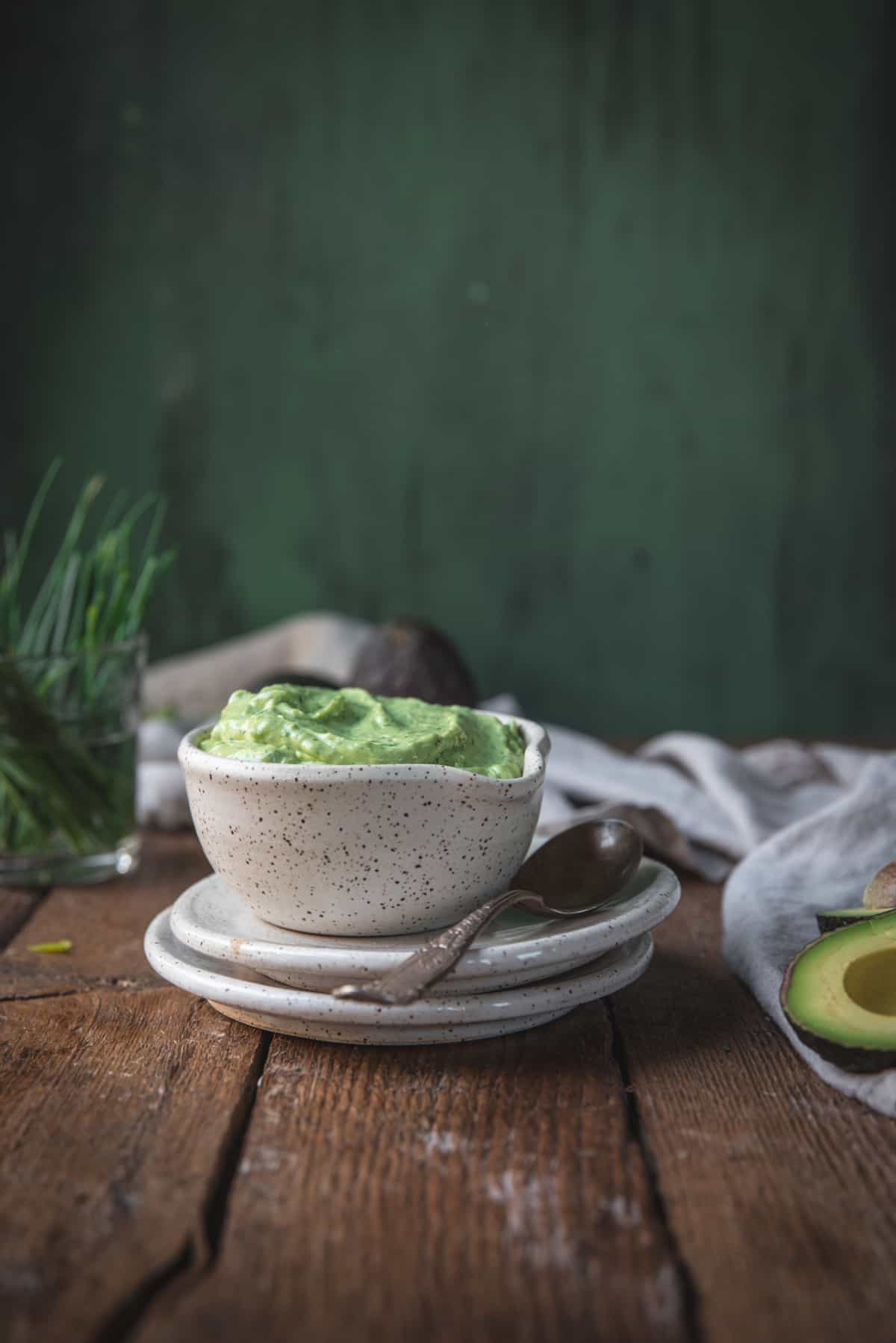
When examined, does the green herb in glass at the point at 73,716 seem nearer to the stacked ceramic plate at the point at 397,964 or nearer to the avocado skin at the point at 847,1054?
the stacked ceramic plate at the point at 397,964

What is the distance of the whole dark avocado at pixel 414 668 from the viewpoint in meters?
1.92

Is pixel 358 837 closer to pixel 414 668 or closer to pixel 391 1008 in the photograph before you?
pixel 391 1008

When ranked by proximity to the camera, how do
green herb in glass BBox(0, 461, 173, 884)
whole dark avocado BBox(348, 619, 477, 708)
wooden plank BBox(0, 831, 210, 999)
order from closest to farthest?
wooden plank BBox(0, 831, 210, 999) < green herb in glass BBox(0, 461, 173, 884) < whole dark avocado BBox(348, 619, 477, 708)

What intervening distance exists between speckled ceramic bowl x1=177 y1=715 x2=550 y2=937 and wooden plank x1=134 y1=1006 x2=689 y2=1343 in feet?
0.33

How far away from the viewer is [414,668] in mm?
1935

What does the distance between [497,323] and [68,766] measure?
8.10 ft

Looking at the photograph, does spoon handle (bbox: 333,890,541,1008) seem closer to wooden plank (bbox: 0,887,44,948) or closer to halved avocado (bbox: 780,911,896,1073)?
halved avocado (bbox: 780,911,896,1073)

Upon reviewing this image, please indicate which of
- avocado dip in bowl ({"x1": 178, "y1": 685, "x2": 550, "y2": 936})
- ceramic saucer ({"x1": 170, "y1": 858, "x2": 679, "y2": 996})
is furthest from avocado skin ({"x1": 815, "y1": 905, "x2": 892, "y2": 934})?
avocado dip in bowl ({"x1": 178, "y1": 685, "x2": 550, "y2": 936})

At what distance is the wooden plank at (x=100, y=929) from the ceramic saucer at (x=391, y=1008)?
0.16 m

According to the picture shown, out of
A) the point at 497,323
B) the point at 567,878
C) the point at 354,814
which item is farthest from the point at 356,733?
the point at 497,323

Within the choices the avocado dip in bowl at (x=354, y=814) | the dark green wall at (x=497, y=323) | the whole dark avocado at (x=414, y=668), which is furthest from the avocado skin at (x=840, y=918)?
the dark green wall at (x=497, y=323)

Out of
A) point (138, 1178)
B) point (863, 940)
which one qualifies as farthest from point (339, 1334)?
point (863, 940)

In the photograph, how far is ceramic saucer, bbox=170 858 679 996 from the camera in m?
0.83

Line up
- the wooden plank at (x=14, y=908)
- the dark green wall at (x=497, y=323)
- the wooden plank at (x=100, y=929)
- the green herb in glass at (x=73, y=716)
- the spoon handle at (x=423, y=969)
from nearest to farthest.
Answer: the spoon handle at (x=423, y=969)
the wooden plank at (x=100, y=929)
the wooden plank at (x=14, y=908)
the green herb in glass at (x=73, y=716)
the dark green wall at (x=497, y=323)
